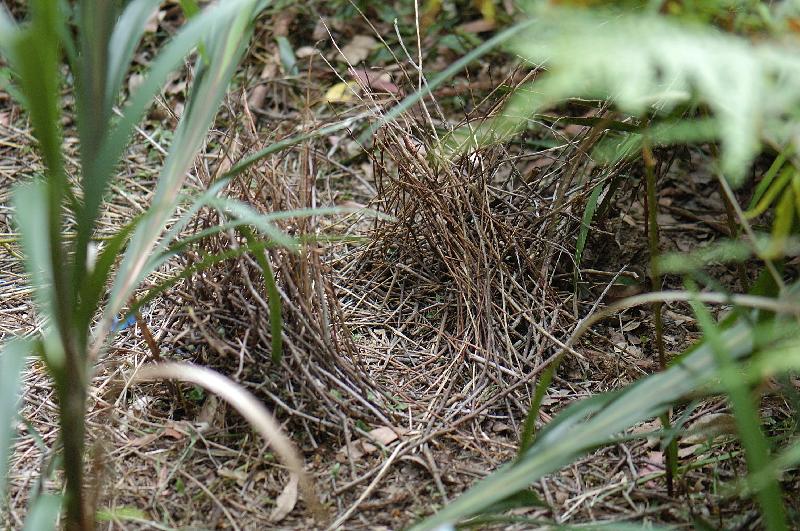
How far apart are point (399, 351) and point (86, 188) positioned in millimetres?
828

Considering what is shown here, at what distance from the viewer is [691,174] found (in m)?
2.21

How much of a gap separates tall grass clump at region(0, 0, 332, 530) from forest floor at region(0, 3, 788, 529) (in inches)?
6.4

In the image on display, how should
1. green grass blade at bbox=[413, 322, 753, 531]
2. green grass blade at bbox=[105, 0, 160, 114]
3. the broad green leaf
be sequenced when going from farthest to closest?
green grass blade at bbox=[105, 0, 160, 114] → green grass blade at bbox=[413, 322, 753, 531] → the broad green leaf

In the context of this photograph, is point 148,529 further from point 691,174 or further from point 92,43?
point 691,174

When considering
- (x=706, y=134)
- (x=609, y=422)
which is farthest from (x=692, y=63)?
(x=609, y=422)

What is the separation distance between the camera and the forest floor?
4.21 feet

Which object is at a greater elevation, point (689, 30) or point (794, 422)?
point (689, 30)

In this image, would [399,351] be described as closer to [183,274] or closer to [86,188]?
[183,274]

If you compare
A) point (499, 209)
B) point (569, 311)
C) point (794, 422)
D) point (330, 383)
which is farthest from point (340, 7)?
point (794, 422)

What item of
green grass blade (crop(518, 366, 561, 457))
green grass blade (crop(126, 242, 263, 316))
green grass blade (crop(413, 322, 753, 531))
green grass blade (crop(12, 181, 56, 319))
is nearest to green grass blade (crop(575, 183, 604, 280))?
green grass blade (crop(518, 366, 561, 457))

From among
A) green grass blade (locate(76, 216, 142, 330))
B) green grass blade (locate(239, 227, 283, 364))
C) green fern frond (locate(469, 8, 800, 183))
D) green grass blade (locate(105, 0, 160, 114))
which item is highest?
green grass blade (locate(105, 0, 160, 114))

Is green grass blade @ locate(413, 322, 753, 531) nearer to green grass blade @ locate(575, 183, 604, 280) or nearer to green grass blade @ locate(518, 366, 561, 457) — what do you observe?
green grass blade @ locate(518, 366, 561, 457)

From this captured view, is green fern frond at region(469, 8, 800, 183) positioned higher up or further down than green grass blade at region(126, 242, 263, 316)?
higher up

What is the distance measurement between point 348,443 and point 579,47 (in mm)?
840
